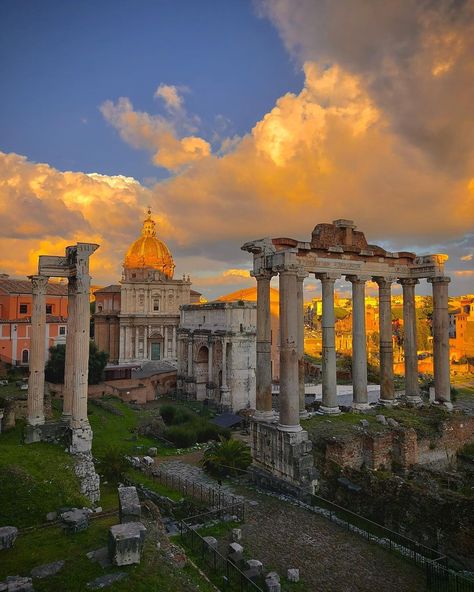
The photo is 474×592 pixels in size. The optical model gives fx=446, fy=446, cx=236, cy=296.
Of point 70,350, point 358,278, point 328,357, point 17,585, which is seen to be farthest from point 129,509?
point 358,278

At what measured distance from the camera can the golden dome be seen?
192ft

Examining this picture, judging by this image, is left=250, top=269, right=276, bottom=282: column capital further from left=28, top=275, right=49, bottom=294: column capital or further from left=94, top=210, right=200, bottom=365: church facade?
left=94, top=210, right=200, bottom=365: church facade

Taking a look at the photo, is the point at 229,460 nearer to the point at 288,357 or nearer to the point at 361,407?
the point at 288,357

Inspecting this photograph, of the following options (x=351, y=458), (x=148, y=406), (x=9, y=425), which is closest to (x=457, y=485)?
(x=351, y=458)

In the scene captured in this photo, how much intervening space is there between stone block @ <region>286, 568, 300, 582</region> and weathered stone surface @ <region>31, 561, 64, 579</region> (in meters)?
4.61

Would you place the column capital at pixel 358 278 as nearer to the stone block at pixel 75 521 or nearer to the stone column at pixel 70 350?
the stone column at pixel 70 350

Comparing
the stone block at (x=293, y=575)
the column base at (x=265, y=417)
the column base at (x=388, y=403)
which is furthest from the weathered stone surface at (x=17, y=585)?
the column base at (x=388, y=403)

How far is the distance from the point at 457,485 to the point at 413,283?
31.3 feet

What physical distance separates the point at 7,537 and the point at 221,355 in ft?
99.7

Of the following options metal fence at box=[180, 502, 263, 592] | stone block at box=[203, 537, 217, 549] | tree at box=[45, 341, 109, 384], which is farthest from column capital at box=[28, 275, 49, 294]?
tree at box=[45, 341, 109, 384]

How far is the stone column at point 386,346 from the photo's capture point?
1952cm

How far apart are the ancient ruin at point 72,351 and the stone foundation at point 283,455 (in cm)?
594

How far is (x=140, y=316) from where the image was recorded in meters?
52.4

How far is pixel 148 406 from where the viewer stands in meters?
38.5
